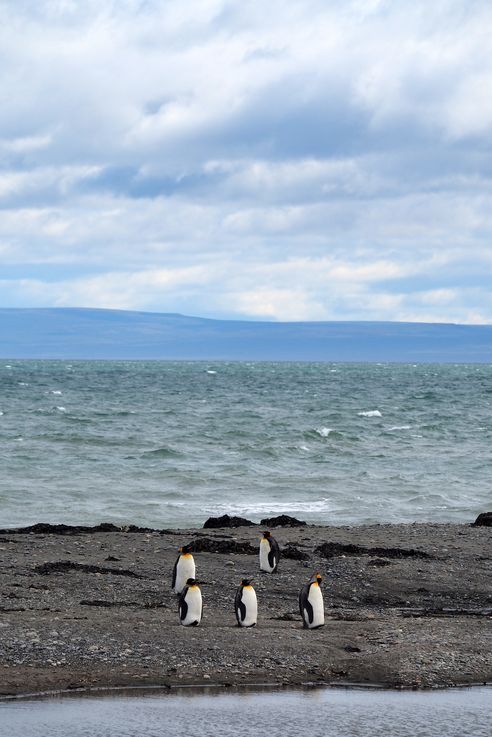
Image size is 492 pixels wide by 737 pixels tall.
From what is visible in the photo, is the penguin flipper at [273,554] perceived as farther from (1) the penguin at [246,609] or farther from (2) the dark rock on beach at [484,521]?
(2) the dark rock on beach at [484,521]

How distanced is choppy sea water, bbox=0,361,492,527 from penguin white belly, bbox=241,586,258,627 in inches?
429

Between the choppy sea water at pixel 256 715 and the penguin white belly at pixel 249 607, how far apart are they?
2.38 meters

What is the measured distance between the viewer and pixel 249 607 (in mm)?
12469

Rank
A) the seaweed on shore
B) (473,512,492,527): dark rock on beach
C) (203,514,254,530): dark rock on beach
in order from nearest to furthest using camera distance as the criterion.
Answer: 1. the seaweed on shore
2. (203,514,254,530): dark rock on beach
3. (473,512,492,527): dark rock on beach

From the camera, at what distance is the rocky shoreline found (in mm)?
10531

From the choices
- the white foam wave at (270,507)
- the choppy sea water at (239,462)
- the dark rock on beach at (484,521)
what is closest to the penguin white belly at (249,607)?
the dark rock on beach at (484,521)

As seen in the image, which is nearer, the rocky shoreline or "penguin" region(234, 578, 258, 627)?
the rocky shoreline

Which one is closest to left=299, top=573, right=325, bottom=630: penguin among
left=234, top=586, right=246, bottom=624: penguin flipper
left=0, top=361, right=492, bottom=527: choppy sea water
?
left=234, top=586, right=246, bottom=624: penguin flipper

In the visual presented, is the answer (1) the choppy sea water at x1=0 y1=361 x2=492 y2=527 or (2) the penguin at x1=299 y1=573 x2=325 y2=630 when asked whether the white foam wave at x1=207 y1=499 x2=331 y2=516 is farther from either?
(2) the penguin at x1=299 y1=573 x2=325 y2=630

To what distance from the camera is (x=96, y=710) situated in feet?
30.6

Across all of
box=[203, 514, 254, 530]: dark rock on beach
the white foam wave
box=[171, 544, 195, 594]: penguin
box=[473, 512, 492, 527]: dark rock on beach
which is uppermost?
box=[171, 544, 195, 594]: penguin

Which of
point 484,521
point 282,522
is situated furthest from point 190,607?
point 484,521

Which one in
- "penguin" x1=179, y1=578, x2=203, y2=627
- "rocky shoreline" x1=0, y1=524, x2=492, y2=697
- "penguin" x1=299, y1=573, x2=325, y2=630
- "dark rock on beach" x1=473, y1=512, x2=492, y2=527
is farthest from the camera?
"dark rock on beach" x1=473, y1=512, x2=492, y2=527

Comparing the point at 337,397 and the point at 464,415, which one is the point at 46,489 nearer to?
the point at 464,415
